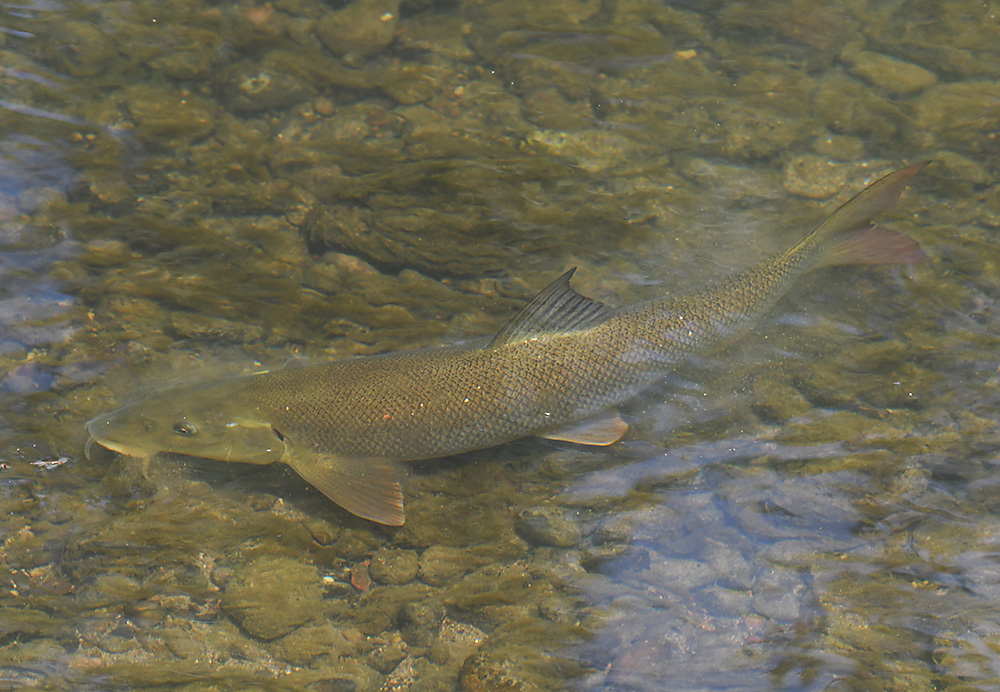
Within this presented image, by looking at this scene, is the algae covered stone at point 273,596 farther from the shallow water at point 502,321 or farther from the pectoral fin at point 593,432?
the pectoral fin at point 593,432

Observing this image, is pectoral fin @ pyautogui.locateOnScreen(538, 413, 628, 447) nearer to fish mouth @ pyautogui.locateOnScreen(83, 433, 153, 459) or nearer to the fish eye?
the fish eye

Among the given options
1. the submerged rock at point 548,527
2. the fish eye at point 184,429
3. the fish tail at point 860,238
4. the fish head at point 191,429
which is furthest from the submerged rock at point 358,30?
the submerged rock at point 548,527

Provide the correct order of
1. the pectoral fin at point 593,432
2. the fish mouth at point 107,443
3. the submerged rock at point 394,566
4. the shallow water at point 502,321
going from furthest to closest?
1. the pectoral fin at point 593,432
2. the fish mouth at point 107,443
3. the submerged rock at point 394,566
4. the shallow water at point 502,321

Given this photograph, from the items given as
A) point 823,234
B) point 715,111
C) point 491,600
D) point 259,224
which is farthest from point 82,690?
point 715,111

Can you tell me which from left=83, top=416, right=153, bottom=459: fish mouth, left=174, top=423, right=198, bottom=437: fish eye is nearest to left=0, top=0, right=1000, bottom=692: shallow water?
left=83, top=416, right=153, bottom=459: fish mouth

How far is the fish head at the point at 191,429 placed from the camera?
4.18 meters

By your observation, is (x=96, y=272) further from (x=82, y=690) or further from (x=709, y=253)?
(x=709, y=253)

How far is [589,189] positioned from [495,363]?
2.32 m

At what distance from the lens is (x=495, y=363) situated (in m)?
4.38

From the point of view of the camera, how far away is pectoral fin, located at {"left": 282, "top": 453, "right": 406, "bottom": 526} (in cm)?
407

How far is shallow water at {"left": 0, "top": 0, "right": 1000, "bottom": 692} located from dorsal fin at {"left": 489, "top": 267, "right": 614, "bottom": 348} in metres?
0.70

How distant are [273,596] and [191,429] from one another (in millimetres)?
1111

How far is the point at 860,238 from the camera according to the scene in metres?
5.18

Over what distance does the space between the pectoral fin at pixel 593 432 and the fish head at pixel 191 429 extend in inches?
65.8
